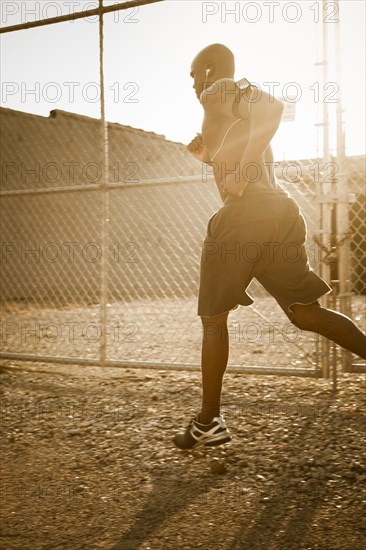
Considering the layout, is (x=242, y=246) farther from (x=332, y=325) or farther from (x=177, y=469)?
(x=177, y=469)

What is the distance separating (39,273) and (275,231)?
1250 centimetres

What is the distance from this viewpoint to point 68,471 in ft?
9.61

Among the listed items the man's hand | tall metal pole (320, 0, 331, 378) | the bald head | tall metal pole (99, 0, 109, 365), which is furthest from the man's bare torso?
tall metal pole (99, 0, 109, 365)

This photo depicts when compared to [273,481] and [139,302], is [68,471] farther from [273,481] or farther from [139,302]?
[139,302]

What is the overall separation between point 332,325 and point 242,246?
1.99 ft

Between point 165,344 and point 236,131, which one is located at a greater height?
point 236,131

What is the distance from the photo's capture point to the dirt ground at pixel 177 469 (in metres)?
2.26

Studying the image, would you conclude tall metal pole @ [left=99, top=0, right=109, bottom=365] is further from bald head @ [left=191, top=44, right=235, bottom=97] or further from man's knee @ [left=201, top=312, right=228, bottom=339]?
man's knee @ [left=201, top=312, right=228, bottom=339]

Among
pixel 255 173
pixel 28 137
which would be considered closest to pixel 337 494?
pixel 255 173

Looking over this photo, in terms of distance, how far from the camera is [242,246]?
293 centimetres

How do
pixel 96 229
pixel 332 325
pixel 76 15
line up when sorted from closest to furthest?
pixel 332 325, pixel 76 15, pixel 96 229

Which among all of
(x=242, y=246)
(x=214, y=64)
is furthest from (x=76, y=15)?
(x=242, y=246)

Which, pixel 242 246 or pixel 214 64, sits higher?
pixel 214 64

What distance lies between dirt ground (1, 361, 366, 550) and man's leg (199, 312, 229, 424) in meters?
0.27
